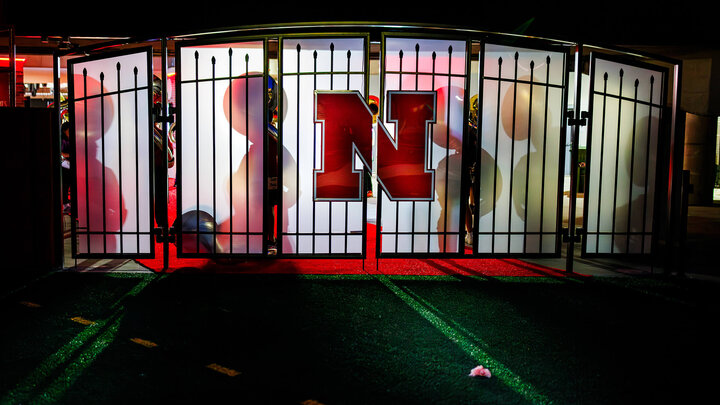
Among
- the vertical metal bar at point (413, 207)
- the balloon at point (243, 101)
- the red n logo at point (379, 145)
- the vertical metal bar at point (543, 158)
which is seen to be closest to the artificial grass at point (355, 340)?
the vertical metal bar at point (413, 207)

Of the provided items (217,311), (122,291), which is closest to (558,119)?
(217,311)

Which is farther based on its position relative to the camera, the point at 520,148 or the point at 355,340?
the point at 520,148

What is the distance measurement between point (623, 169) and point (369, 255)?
3.37 m

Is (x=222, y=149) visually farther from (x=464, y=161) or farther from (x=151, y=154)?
(x=464, y=161)

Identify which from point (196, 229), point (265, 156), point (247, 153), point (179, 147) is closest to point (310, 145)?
point (265, 156)

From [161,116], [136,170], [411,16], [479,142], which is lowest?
[136,170]

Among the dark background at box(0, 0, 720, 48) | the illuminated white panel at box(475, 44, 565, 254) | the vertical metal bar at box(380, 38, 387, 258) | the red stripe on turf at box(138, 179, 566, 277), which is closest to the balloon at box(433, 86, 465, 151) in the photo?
the illuminated white panel at box(475, 44, 565, 254)

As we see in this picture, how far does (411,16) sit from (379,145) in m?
1.54

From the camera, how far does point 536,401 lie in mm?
2834

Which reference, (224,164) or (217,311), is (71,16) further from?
(217,311)

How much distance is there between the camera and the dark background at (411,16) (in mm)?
5777

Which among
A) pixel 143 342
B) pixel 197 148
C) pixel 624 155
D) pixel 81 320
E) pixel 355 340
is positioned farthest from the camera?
pixel 624 155

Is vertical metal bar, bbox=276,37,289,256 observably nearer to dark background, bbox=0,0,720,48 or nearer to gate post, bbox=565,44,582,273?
dark background, bbox=0,0,720,48

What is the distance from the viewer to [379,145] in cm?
582
